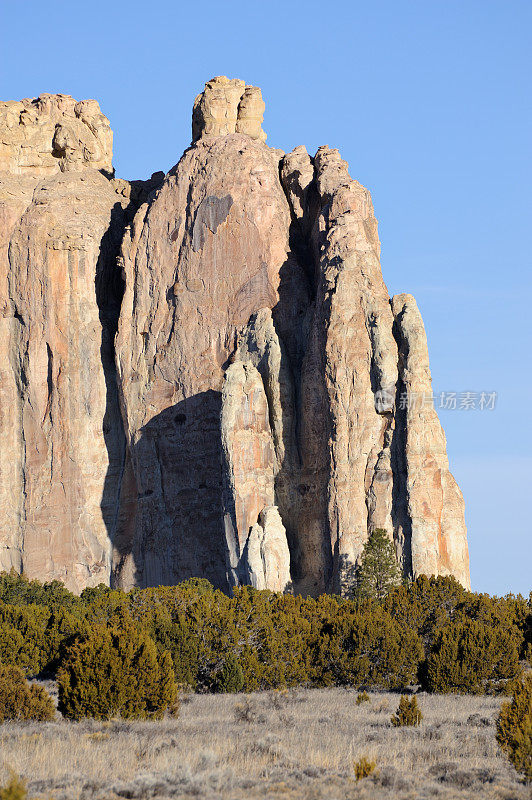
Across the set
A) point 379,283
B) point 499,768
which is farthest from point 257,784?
point 379,283

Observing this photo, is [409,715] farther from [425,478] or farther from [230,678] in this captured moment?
[425,478]

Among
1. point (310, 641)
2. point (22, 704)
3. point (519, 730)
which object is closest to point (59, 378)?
point (310, 641)

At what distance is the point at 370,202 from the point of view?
69.6m

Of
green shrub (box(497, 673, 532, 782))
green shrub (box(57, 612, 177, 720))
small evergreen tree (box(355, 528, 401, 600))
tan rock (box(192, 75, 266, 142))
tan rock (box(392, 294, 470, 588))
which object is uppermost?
tan rock (box(192, 75, 266, 142))

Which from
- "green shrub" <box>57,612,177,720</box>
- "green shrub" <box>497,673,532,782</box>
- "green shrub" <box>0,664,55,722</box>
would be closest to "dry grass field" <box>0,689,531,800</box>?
"green shrub" <box>497,673,532,782</box>

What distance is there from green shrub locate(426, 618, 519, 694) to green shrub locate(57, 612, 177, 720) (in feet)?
34.2

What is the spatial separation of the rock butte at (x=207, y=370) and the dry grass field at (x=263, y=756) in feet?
91.3

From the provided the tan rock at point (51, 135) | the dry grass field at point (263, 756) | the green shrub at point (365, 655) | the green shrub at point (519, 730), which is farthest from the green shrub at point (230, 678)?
the tan rock at point (51, 135)

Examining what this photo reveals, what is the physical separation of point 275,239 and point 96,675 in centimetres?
4391

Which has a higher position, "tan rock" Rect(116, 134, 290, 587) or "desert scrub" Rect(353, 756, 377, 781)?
"tan rock" Rect(116, 134, 290, 587)

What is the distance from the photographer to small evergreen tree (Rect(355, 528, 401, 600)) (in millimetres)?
53281

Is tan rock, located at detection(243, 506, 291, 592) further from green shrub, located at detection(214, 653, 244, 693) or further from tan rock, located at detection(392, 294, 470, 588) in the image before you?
green shrub, located at detection(214, 653, 244, 693)

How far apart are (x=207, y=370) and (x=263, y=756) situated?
45414 mm

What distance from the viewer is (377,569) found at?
5422 centimetres
